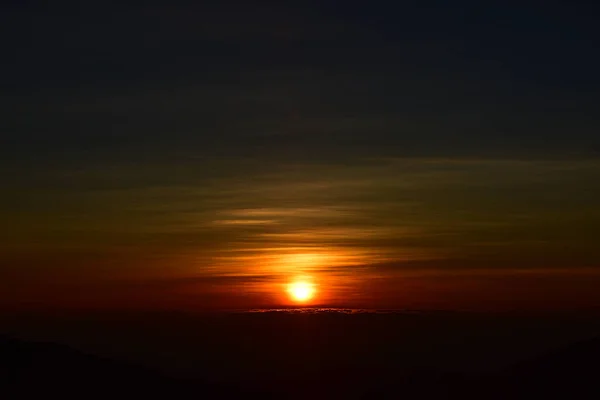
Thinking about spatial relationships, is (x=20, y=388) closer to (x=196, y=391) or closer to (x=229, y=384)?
(x=196, y=391)

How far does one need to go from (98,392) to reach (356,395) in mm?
37733

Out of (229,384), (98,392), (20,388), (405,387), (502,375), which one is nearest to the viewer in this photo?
(20,388)

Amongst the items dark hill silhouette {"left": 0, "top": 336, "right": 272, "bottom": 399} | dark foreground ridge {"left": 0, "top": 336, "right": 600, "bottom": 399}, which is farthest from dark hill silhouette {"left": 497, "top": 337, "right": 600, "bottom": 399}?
dark hill silhouette {"left": 0, "top": 336, "right": 272, "bottom": 399}

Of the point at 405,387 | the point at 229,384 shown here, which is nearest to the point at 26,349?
the point at 229,384

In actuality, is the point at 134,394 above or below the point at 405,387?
below

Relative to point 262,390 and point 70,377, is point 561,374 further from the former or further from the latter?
point 70,377

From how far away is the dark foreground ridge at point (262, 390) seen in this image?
107 m

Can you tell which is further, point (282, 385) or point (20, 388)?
point (282, 385)

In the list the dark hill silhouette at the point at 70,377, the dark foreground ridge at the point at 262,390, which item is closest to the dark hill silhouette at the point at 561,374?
the dark foreground ridge at the point at 262,390

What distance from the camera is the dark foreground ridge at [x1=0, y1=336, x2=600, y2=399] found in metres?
107

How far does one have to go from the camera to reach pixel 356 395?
445 feet

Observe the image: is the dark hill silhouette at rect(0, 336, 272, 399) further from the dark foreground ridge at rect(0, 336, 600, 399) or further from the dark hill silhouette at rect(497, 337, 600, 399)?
the dark hill silhouette at rect(497, 337, 600, 399)

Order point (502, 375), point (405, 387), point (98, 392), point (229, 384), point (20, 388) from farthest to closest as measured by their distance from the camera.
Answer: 1. point (229, 384)
2. point (405, 387)
3. point (502, 375)
4. point (98, 392)
5. point (20, 388)

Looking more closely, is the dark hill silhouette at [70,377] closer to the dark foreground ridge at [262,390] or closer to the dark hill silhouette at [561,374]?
the dark foreground ridge at [262,390]
